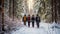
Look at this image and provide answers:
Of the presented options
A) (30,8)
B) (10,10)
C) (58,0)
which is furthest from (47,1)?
(30,8)

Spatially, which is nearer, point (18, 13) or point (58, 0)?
point (58, 0)

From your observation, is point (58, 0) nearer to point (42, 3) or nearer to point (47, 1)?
point (47, 1)

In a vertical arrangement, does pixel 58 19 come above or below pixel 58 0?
below

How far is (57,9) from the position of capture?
2395cm

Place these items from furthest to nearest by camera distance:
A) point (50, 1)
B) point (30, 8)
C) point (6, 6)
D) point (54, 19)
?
point (30, 8), point (50, 1), point (54, 19), point (6, 6)

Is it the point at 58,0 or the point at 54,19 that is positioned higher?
the point at 58,0

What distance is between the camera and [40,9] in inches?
1214

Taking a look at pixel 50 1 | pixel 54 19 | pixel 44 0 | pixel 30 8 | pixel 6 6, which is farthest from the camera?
pixel 30 8

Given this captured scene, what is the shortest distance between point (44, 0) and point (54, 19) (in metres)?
5.79

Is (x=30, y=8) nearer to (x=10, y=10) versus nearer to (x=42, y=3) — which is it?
(x=42, y=3)

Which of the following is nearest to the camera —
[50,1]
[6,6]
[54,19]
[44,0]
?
[6,6]

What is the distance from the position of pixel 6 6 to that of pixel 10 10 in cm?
210

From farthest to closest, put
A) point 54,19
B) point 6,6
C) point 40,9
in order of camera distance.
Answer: point 40,9
point 54,19
point 6,6

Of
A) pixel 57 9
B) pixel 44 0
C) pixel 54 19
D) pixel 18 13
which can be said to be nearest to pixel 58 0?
pixel 57 9
